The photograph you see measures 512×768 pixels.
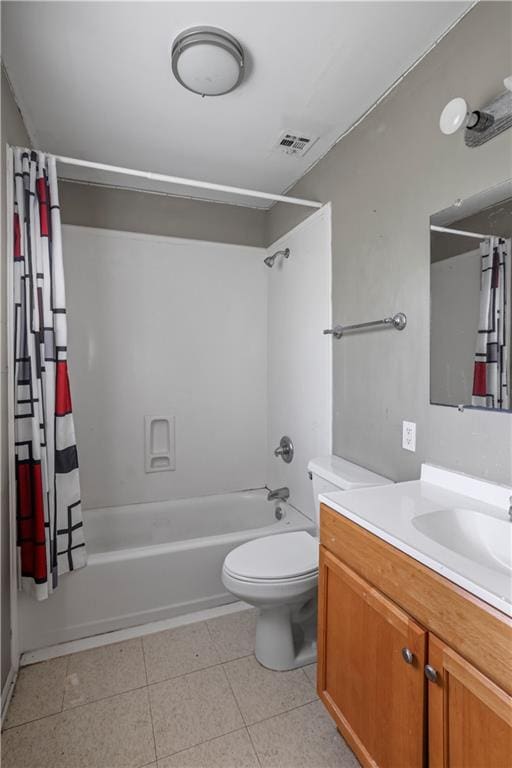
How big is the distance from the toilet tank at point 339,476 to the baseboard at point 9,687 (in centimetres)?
136

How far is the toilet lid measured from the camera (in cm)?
160

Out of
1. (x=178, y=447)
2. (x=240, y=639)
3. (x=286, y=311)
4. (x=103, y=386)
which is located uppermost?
(x=286, y=311)

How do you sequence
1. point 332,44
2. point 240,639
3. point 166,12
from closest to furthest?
point 166,12
point 332,44
point 240,639

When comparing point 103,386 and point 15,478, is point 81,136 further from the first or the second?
point 15,478

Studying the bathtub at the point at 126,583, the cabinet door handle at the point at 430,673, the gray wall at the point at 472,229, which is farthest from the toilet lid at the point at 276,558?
the gray wall at the point at 472,229

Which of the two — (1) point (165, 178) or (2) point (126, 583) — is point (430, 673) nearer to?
(2) point (126, 583)

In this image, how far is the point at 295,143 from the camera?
2043mm

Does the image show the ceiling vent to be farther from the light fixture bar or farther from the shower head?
the shower head

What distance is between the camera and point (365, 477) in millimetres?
1692

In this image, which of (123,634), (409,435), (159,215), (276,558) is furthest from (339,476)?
(159,215)

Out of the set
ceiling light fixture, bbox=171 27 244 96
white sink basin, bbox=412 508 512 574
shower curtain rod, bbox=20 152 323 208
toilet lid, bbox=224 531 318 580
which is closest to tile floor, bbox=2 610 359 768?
toilet lid, bbox=224 531 318 580

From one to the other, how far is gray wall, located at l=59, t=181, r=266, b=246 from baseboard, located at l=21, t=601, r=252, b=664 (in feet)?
7.51

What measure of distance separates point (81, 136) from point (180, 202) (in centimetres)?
78

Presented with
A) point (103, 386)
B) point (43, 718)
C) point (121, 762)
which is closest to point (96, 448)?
point (103, 386)
